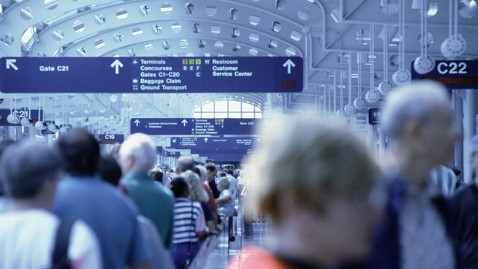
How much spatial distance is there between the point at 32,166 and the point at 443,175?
4366mm

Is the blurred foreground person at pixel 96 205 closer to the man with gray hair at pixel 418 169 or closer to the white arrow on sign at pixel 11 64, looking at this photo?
the man with gray hair at pixel 418 169

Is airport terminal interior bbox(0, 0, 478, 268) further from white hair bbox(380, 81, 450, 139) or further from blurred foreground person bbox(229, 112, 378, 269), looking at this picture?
blurred foreground person bbox(229, 112, 378, 269)

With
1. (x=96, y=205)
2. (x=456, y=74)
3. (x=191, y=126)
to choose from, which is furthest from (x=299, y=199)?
(x=191, y=126)

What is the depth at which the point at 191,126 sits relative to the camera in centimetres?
4625

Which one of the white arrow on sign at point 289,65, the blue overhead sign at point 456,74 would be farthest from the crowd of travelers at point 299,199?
the white arrow on sign at point 289,65

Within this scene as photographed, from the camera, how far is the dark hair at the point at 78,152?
4.50 meters

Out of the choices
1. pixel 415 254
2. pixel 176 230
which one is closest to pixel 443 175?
pixel 176 230

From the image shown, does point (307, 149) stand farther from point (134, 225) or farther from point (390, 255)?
point (134, 225)

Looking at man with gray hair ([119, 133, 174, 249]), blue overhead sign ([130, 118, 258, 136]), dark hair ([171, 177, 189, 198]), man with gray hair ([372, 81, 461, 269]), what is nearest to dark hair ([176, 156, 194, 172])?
dark hair ([171, 177, 189, 198])

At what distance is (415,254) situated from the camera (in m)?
3.22

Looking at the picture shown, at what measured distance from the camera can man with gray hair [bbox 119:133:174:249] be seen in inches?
228

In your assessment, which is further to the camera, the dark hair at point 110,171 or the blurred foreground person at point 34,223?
the dark hair at point 110,171

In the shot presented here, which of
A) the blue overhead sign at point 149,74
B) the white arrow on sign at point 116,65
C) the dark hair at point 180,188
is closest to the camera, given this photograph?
the dark hair at point 180,188

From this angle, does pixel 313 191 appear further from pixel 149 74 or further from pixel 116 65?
pixel 149 74
